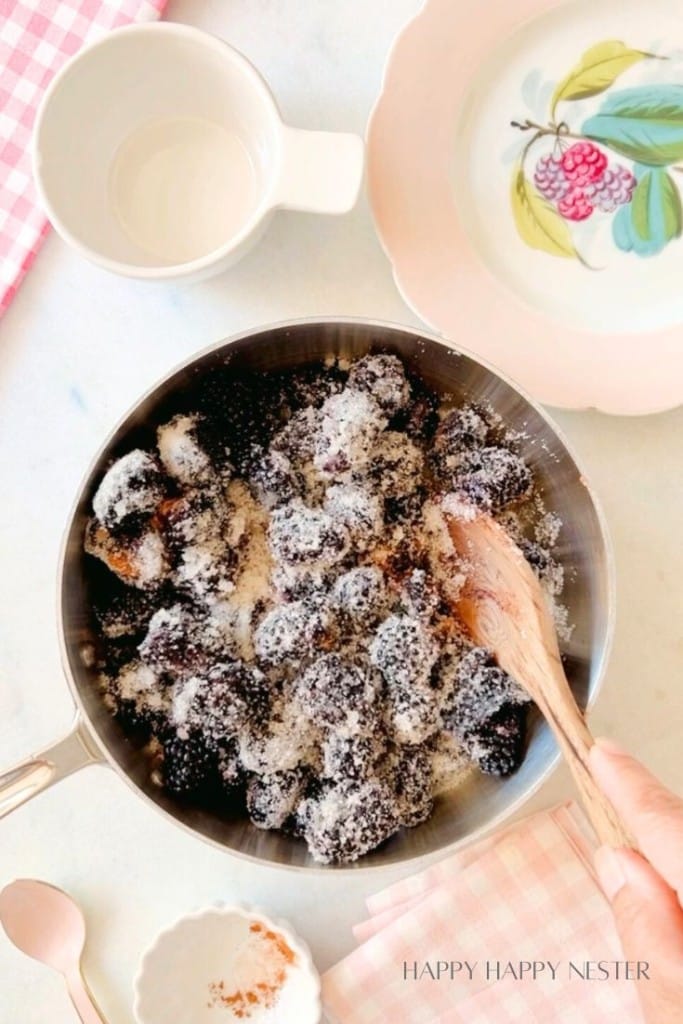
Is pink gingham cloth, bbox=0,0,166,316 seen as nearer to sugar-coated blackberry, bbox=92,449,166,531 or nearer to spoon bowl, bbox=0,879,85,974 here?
sugar-coated blackberry, bbox=92,449,166,531

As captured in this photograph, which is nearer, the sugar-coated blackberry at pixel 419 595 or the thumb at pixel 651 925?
the thumb at pixel 651 925

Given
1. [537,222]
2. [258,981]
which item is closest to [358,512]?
[537,222]

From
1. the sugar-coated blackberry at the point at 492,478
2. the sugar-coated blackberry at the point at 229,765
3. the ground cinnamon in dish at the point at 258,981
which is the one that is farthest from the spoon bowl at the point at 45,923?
the sugar-coated blackberry at the point at 492,478

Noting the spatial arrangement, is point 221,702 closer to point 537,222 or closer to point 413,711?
point 413,711

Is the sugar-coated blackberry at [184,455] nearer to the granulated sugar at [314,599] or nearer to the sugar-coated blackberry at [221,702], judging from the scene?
the granulated sugar at [314,599]

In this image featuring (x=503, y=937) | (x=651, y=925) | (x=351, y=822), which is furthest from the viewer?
(x=503, y=937)

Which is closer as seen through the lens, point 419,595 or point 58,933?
point 419,595

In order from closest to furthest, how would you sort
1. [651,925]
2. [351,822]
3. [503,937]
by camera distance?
[651,925]
[351,822]
[503,937]
